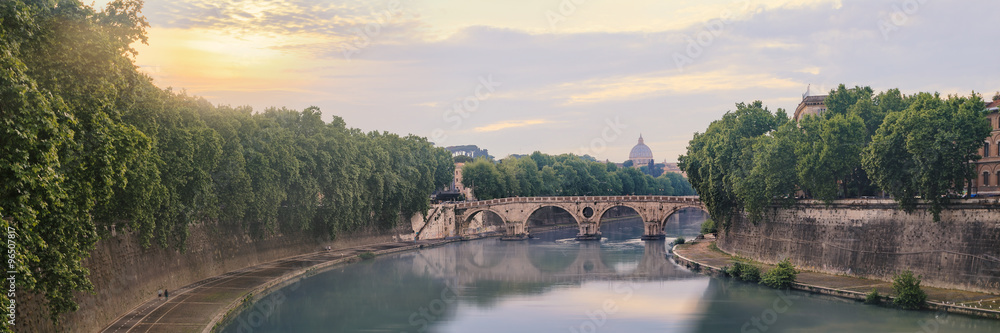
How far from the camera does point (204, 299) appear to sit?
37281 millimetres

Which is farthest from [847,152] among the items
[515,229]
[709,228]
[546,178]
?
[546,178]

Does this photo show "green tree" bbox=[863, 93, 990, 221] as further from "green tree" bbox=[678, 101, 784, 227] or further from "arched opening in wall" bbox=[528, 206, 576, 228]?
"arched opening in wall" bbox=[528, 206, 576, 228]

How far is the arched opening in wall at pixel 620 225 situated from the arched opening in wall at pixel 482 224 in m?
13.3

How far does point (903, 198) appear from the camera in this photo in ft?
132

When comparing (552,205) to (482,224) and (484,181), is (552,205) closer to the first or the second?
(482,224)

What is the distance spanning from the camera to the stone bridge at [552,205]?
84.6m

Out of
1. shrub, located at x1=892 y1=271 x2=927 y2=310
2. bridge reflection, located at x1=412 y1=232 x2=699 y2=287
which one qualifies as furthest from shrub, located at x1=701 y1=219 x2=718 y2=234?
shrub, located at x1=892 y1=271 x2=927 y2=310

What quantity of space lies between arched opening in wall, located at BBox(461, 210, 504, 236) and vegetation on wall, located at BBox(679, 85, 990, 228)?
1234 inches

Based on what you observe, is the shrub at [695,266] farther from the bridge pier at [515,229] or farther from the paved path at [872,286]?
the bridge pier at [515,229]

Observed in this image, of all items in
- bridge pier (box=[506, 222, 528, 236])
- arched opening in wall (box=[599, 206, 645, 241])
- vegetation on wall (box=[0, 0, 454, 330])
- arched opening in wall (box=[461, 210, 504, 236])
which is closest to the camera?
vegetation on wall (box=[0, 0, 454, 330])

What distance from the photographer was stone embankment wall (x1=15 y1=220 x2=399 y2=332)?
2620 cm

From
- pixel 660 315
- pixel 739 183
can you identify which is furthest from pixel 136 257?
pixel 739 183

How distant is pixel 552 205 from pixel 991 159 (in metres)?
46.1

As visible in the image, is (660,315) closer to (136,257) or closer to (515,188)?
(136,257)
